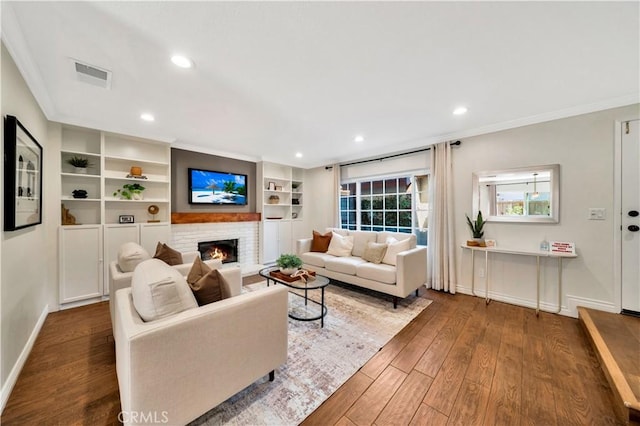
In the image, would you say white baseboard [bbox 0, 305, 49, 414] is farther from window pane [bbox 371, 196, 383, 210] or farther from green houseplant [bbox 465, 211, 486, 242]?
window pane [bbox 371, 196, 383, 210]

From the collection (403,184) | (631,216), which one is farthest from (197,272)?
(631,216)

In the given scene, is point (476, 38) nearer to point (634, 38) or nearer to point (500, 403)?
point (634, 38)

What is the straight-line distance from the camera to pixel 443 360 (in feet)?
6.45

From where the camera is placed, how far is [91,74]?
1.98 m

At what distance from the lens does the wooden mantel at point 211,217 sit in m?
3.97

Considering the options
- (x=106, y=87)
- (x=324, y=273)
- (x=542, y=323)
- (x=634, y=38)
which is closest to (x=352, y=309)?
(x=324, y=273)

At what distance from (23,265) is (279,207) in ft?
13.3

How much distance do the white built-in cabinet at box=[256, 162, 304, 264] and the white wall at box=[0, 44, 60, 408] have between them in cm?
297

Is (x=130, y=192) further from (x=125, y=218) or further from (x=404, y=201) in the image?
(x=404, y=201)

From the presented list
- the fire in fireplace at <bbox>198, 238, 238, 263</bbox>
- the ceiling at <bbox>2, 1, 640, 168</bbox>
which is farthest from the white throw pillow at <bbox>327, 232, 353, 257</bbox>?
the fire in fireplace at <bbox>198, 238, 238, 263</bbox>

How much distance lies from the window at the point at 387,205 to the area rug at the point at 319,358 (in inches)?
55.4

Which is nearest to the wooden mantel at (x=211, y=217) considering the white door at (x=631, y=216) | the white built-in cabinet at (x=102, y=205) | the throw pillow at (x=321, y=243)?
the white built-in cabinet at (x=102, y=205)

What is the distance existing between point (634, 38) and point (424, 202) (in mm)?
2653

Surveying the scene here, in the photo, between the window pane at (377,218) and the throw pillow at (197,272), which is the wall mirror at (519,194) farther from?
the throw pillow at (197,272)
